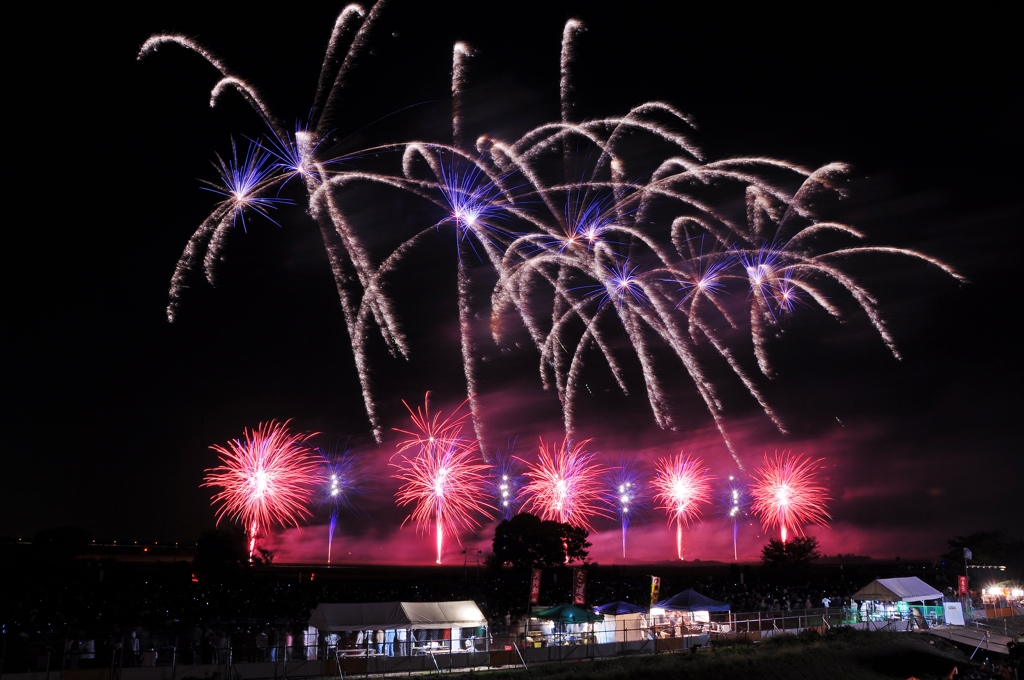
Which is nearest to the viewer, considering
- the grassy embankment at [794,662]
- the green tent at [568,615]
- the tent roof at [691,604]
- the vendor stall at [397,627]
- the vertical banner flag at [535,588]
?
the vendor stall at [397,627]

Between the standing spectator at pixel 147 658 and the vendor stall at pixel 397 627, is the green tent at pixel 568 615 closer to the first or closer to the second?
the vendor stall at pixel 397 627

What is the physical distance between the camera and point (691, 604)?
36.7 m

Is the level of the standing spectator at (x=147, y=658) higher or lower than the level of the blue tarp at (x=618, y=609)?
lower

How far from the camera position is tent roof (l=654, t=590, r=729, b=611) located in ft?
120

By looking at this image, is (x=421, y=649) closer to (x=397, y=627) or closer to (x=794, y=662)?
(x=397, y=627)

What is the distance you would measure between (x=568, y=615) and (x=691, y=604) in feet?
22.8

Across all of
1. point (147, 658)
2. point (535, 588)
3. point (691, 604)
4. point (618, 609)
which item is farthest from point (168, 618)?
point (691, 604)

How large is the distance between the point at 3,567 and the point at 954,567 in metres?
88.7

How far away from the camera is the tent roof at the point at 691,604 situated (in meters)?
36.6

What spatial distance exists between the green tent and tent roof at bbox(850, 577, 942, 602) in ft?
61.8

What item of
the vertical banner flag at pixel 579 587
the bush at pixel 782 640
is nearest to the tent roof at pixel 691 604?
the bush at pixel 782 640

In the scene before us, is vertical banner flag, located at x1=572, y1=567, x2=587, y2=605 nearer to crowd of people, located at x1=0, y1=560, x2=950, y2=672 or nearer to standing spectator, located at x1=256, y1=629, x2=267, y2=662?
crowd of people, located at x1=0, y1=560, x2=950, y2=672

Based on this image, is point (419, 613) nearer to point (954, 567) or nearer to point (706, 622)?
point (706, 622)

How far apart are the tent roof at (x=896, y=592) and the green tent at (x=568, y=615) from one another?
61.8ft
